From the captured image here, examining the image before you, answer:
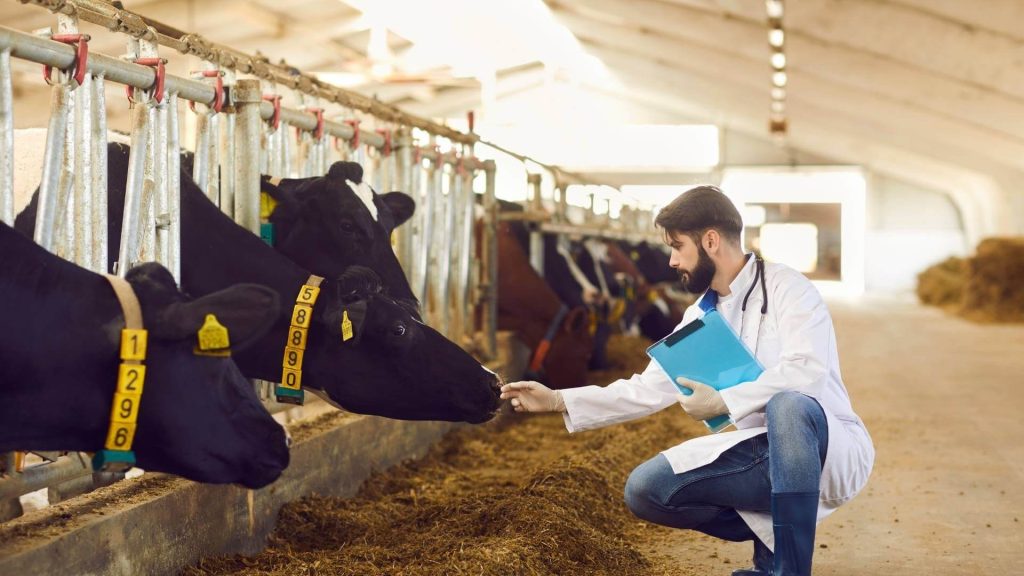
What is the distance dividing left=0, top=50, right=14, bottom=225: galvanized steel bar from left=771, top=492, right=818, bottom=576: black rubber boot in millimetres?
2134

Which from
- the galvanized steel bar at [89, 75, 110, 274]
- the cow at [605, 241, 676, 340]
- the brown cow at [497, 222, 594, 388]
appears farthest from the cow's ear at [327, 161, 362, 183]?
the cow at [605, 241, 676, 340]

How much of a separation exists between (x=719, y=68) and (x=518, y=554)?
1605cm

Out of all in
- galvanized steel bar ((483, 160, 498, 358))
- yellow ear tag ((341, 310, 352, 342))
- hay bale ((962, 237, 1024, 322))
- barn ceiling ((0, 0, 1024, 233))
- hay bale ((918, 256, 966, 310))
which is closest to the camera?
yellow ear tag ((341, 310, 352, 342))

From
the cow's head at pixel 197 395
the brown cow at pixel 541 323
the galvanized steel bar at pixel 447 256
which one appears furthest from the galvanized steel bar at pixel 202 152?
the brown cow at pixel 541 323

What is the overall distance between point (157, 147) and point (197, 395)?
4.61 ft

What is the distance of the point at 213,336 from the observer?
2137 millimetres

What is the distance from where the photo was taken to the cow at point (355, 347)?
3186 millimetres

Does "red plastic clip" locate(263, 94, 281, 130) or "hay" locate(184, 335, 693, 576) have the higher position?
"red plastic clip" locate(263, 94, 281, 130)

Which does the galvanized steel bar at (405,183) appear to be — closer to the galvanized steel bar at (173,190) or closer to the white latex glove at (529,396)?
the galvanized steel bar at (173,190)

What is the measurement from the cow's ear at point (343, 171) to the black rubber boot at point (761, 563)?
1.78 metres

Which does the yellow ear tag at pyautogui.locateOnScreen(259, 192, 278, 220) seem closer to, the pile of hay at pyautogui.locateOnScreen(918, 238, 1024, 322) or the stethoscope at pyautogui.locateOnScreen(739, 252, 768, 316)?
the stethoscope at pyautogui.locateOnScreen(739, 252, 768, 316)

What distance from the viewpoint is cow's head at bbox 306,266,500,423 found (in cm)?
319

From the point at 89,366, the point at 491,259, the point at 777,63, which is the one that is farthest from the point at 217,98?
the point at 777,63

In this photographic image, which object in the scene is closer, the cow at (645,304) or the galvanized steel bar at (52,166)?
the galvanized steel bar at (52,166)
